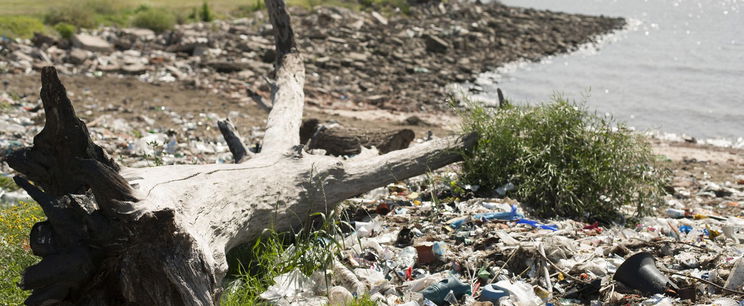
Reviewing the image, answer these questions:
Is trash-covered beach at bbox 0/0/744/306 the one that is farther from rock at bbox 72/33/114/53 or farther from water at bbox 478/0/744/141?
water at bbox 478/0/744/141

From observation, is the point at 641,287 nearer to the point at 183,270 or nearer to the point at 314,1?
the point at 183,270

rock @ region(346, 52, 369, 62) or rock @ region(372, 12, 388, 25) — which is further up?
rock @ region(372, 12, 388, 25)

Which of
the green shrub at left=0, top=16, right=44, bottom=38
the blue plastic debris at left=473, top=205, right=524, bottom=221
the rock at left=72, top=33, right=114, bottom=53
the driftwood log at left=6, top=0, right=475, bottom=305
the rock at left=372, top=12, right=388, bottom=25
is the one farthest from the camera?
the rock at left=372, top=12, right=388, bottom=25

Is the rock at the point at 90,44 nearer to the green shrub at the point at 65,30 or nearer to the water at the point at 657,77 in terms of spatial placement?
the green shrub at the point at 65,30

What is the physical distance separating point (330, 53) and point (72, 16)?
6.70 m

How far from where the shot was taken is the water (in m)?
13.2

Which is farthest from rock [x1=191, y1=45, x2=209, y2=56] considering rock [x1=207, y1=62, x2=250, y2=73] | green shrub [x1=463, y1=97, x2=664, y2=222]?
green shrub [x1=463, y1=97, x2=664, y2=222]

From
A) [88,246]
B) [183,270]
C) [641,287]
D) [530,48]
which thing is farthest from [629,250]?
[530,48]

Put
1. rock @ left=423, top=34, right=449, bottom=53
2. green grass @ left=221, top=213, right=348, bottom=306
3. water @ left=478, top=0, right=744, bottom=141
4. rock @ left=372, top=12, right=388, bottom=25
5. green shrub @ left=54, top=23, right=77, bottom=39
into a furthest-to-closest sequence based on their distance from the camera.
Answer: rock @ left=372, top=12, right=388, bottom=25
rock @ left=423, top=34, right=449, bottom=53
green shrub @ left=54, top=23, right=77, bottom=39
water @ left=478, top=0, right=744, bottom=141
green grass @ left=221, top=213, right=348, bottom=306

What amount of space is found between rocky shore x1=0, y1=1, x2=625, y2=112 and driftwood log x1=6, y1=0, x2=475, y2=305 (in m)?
7.60

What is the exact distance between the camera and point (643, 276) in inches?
136

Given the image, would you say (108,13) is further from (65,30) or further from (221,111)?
(221,111)

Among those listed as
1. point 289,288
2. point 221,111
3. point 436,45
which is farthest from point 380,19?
point 289,288

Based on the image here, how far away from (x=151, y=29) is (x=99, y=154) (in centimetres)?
1451
